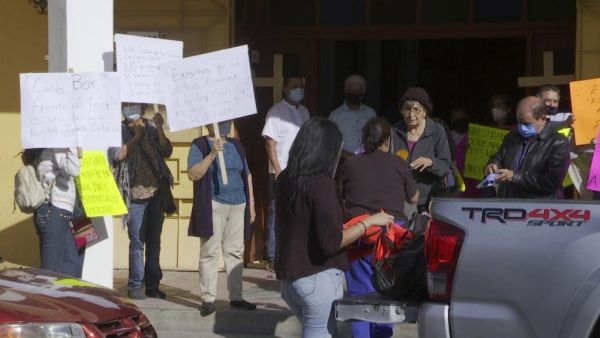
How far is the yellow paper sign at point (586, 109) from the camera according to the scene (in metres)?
8.57

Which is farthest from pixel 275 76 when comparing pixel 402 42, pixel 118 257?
pixel 118 257

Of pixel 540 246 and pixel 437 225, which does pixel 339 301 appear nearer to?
pixel 437 225

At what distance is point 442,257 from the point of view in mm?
5762

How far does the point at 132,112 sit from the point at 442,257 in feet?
16.5

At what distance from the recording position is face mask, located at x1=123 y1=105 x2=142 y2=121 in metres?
10.2

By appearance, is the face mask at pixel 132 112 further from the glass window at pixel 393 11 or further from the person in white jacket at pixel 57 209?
the glass window at pixel 393 11

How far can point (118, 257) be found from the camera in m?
12.0

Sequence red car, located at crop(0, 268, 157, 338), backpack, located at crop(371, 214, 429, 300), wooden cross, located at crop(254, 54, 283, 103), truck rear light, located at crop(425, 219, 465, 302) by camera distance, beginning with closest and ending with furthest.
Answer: truck rear light, located at crop(425, 219, 465, 302), red car, located at crop(0, 268, 157, 338), backpack, located at crop(371, 214, 429, 300), wooden cross, located at crop(254, 54, 283, 103)

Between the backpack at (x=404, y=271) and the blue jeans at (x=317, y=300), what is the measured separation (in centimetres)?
26

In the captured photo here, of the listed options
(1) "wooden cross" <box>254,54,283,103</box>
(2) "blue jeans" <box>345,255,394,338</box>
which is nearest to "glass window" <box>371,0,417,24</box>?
(1) "wooden cross" <box>254,54,283,103</box>

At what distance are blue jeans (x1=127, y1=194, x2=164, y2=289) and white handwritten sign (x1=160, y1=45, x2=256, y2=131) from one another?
148 centimetres

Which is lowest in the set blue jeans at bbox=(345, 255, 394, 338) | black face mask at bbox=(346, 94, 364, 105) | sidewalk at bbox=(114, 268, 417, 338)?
sidewalk at bbox=(114, 268, 417, 338)

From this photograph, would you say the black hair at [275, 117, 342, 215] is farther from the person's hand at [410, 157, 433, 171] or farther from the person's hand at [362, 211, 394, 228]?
the person's hand at [410, 157, 433, 171]

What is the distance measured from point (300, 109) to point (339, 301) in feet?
16.8
